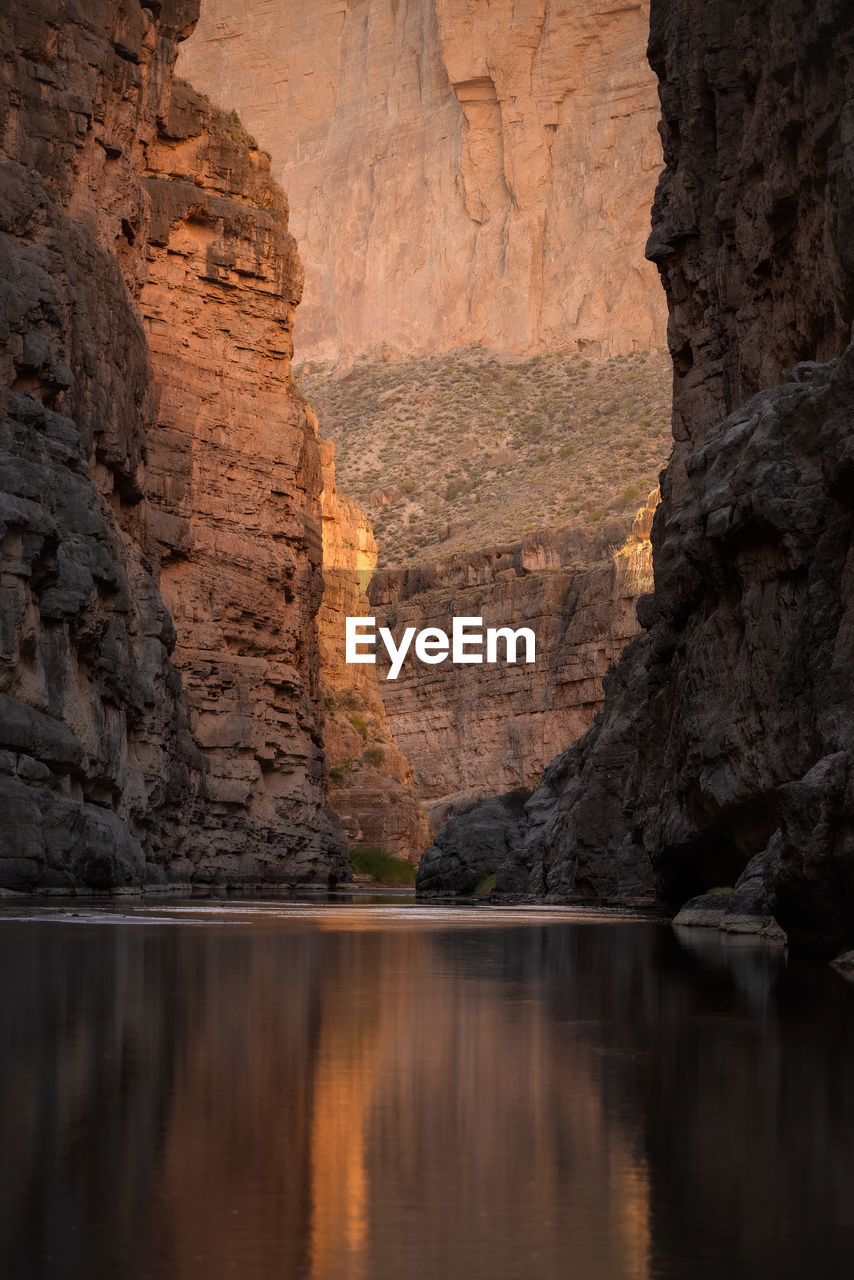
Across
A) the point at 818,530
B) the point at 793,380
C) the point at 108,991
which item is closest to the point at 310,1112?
the point at 108,991

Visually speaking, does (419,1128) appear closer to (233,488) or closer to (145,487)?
(145,487)

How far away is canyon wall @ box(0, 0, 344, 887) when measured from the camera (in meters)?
36.9

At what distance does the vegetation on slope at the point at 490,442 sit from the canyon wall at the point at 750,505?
293ft

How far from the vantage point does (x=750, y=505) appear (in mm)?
25297

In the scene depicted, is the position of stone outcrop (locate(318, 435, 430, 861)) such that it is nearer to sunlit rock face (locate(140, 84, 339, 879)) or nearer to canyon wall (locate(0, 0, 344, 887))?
canyon wall (locate(0, 0, 344, 887))

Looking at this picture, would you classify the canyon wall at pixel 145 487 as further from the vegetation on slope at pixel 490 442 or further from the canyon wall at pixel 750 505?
the vegetation on slope at pixel 490 442

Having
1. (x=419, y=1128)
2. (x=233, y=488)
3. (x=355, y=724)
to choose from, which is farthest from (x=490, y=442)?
(x=419, y=1128)

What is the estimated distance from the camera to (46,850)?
108 ft

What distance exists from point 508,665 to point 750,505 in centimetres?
10198

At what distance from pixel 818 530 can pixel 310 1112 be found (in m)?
19.4

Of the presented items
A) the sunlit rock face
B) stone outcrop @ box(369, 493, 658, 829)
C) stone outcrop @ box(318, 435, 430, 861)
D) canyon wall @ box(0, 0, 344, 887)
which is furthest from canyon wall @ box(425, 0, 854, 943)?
stone outcrop @ box(369, 493, 658, 829)

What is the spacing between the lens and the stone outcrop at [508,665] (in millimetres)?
120938

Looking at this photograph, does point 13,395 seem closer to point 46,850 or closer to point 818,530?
point 46,850

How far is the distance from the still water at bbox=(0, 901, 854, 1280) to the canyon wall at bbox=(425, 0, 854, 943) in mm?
7041
